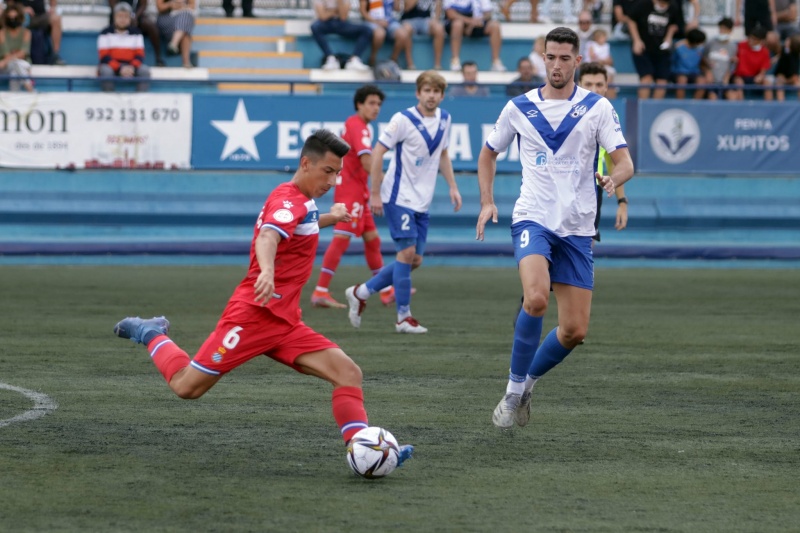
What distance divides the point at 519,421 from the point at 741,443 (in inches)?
47.3

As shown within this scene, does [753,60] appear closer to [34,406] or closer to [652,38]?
[652,38]

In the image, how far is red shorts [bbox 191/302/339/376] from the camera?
6.19 metres

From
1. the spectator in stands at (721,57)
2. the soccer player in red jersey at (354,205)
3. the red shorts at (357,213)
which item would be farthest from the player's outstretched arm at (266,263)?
the spectator in stands at (721,57)

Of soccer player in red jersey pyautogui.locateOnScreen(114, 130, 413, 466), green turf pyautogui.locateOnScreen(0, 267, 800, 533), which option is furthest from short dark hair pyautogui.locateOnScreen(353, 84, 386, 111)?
soccer player in red jersey pyautogui.locateOnScreen(114, 130, 413, 466)

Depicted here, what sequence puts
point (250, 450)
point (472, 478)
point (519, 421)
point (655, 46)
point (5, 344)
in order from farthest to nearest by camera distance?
point (655, 46) < point (5, 344) < point (519, 421) < point (250, 450) < point (472, 478)

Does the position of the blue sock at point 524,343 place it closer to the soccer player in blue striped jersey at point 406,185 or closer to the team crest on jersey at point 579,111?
the team crest on jersey at point 579,111

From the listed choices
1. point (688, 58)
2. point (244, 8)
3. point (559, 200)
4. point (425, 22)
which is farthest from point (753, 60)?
point (559, 200)

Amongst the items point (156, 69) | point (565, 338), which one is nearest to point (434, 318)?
point (565, 338)

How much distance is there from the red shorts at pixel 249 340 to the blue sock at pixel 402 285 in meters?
5.82

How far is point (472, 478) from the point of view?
610 centimetres

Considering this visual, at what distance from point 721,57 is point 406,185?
40.5 feet

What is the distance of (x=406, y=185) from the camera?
12.6m

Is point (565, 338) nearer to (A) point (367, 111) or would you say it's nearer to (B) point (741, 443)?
(B) point (741, 443)

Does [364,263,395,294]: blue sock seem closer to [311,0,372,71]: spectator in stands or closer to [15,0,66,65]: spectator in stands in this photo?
[311,0,372,71]: spectator in stands
